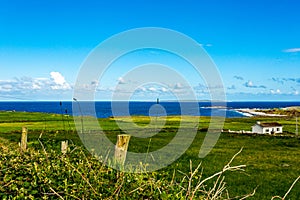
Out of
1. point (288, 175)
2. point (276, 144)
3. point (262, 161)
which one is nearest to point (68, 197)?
point (288, 175)

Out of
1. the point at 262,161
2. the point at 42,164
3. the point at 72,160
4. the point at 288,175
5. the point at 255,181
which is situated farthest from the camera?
the point at 262,161

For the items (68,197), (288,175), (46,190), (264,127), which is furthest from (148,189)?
(264,127)

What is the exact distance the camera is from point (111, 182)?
5.38 m

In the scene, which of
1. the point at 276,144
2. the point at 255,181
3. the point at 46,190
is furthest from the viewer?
the point at 276,144

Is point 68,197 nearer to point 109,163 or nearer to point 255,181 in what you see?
point 109,163

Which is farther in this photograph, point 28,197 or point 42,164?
point 42,164

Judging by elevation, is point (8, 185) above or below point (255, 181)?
above

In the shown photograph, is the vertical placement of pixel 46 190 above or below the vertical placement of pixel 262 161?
above

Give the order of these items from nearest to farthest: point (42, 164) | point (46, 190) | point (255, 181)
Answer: point (46, 190) → point (42, 164) → point (255, 181)

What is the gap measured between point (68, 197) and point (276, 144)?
1095 inches

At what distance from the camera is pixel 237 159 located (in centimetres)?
2181

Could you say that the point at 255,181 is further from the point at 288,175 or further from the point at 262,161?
the point at 262,161

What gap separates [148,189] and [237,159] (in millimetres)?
17641

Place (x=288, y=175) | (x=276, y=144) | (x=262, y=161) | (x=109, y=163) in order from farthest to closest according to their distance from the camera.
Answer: (x=276, y=144) < (x=262, y=161) < (x=288, y=175) < (x=109, y=163)
